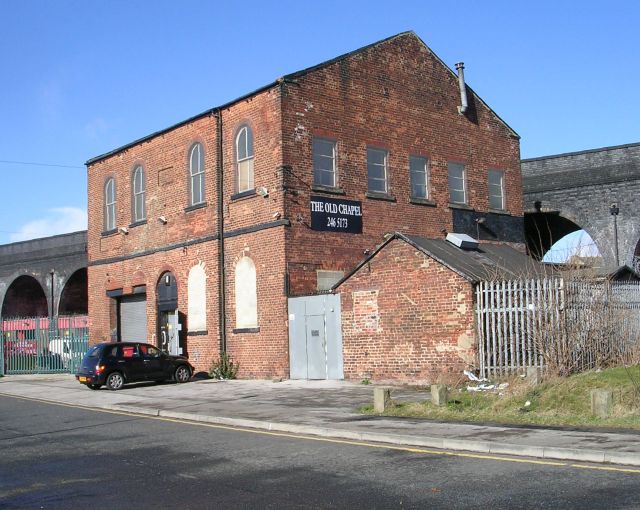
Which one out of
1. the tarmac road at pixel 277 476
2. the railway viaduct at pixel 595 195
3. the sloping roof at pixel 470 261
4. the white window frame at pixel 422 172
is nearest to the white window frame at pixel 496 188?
the railway viaduct at pixel 595 195

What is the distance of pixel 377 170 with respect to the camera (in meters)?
25.5

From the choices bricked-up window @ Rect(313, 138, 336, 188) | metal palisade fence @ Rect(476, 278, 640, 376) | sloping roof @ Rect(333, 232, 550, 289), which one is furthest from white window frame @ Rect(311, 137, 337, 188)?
metal palisade fence @ Rect(476, 278, 640, 376)

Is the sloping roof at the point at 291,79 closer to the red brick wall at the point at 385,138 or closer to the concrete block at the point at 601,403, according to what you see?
the red brick wall at the point at 385,138

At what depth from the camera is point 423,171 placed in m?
26.9

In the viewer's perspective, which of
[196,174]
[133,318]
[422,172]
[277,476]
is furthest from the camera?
[133,318]

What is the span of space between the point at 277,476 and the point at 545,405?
5928 mm

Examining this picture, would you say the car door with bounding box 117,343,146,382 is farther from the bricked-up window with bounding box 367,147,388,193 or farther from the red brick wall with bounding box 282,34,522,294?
the bricked-up window with bounding box 367,147,388,193

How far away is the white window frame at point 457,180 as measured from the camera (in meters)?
27.6

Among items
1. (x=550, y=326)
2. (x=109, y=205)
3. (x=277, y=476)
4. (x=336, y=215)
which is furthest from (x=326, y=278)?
(x=277, y=476)

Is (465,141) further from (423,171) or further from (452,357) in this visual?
(452,357)

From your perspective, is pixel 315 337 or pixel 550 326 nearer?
pixel 550 326

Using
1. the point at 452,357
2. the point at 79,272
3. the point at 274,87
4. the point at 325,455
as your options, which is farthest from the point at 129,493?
the point at 79,272

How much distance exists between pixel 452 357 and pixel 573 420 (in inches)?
255

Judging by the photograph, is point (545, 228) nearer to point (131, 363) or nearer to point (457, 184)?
point (457, 184)
